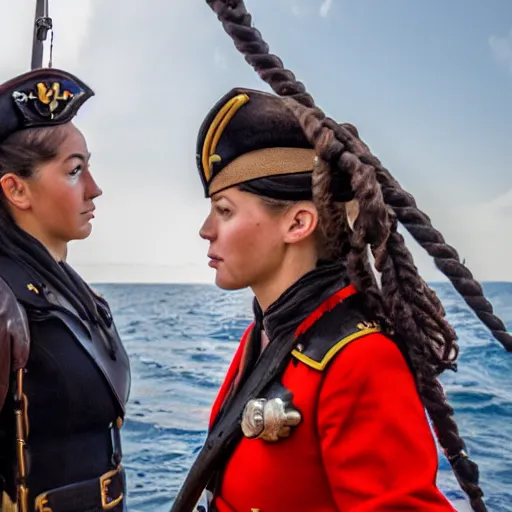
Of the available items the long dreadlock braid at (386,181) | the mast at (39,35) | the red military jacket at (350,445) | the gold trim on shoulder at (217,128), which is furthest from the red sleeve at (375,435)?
the mast at (39,35)

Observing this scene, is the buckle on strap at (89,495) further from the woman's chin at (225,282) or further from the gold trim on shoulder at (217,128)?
the gold trim on shoulder at (217,128)

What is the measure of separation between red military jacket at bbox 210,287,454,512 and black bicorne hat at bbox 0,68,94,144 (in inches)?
28.4

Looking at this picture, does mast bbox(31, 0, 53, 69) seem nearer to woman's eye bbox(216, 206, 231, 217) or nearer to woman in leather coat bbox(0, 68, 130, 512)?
woman in leather coat bbox(0, 68, 130, 512)

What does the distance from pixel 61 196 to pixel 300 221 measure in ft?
1.86

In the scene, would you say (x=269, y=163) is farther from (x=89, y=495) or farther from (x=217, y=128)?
(x=89, y=495)

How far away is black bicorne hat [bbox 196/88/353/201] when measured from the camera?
916 millimetres

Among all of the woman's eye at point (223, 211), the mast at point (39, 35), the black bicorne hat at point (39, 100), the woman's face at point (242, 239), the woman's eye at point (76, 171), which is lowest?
the woman's face at point (242, 239)

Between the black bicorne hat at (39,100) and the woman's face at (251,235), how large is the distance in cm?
52

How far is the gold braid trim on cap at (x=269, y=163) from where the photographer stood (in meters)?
0.92

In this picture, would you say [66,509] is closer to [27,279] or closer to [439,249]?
[27,279]

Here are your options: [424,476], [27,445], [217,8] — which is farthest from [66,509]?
[217,8]

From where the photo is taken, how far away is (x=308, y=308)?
917 mm

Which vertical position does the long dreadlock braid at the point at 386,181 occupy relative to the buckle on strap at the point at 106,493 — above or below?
above

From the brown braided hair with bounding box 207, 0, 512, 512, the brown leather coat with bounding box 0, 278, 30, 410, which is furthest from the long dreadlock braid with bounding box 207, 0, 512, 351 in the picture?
the brown leather coat with bounding box 0, 278, 30, 410
